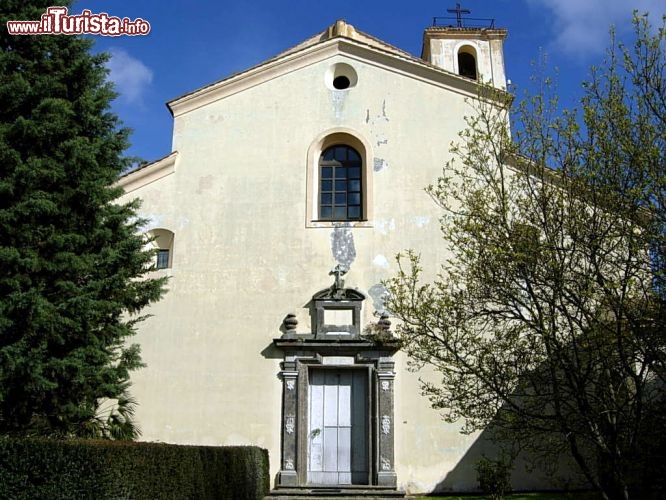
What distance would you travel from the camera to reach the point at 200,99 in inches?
593

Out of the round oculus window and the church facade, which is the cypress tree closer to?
the church facade

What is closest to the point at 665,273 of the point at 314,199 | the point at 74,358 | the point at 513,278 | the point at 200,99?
the point at 513,278

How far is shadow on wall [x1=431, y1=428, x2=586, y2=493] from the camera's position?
12.3m

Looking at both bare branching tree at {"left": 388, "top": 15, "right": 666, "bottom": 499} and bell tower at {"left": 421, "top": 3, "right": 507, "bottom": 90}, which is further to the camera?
bell tower at {"left": 421, "top": 3, "right": 507, "bottom": 90}

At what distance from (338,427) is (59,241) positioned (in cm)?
646

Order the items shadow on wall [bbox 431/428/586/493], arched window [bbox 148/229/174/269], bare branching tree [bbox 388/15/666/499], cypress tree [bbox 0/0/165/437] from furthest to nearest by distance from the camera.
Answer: arched window [bbox 148/229/174/269]
shadow on wall [bbox 431/428/586/493]
cypress tree [bbox 0/0/165/437]
bare branching tree [bbox 388/15/666/499]

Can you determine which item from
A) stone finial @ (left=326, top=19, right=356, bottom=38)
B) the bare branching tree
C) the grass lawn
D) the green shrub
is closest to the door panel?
the grass lawn

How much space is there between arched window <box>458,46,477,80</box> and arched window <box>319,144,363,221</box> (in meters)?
12.8

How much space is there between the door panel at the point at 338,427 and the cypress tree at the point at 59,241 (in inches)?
160

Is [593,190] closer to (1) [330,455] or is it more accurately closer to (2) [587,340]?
(2) [587,340]

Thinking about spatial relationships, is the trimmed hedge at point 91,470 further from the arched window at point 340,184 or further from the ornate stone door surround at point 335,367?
the arched window at point 340,184

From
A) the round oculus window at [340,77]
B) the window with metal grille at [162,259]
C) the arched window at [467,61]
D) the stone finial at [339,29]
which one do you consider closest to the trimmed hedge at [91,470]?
the window with metal grille at [162,259]

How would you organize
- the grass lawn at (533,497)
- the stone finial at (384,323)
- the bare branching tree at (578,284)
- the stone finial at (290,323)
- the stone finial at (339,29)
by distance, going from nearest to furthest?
the bare branching tree at (578,284), the grass lawn at (533,497), the stone finial at (384,323), the stone finial at (290,323), the stone finial at (339,29)

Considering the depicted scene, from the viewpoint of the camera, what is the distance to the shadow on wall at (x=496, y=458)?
12.3 meters
